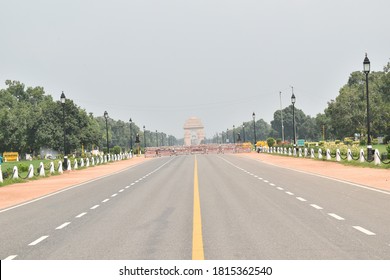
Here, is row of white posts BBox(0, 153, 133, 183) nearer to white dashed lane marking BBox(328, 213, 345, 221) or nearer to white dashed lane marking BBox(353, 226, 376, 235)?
white dashed lane marking BBox(328, 213, 345, 221)

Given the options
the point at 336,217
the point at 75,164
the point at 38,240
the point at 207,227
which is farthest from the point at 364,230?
the point at 75,164

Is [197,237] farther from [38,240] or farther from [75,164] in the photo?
[75,164]

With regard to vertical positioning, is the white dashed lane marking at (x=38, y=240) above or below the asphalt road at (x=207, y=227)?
above

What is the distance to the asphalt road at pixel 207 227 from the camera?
8.74 metres

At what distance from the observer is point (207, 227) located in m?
11.5

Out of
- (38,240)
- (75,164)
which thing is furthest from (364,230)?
(75,164)

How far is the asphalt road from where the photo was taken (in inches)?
344

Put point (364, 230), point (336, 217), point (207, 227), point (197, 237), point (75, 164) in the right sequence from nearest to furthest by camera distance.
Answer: point (197, 237)
point (364, 230)
point (207, 227)
point (336, 217)
point (75, 164)

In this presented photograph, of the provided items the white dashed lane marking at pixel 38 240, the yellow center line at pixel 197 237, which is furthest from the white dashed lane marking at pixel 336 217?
the white dashed lane marking at pixel 38 240

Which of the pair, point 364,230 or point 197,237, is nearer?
point 197,237

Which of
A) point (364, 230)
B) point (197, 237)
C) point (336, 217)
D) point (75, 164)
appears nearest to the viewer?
point (197, 237)

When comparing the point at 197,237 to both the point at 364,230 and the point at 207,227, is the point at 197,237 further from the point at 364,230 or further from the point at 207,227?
the point at 364,230

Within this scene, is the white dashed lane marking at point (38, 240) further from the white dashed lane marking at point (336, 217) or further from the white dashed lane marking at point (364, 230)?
the white dashed lane marking at point (336, 217)

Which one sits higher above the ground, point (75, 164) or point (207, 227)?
point (75, 164)
